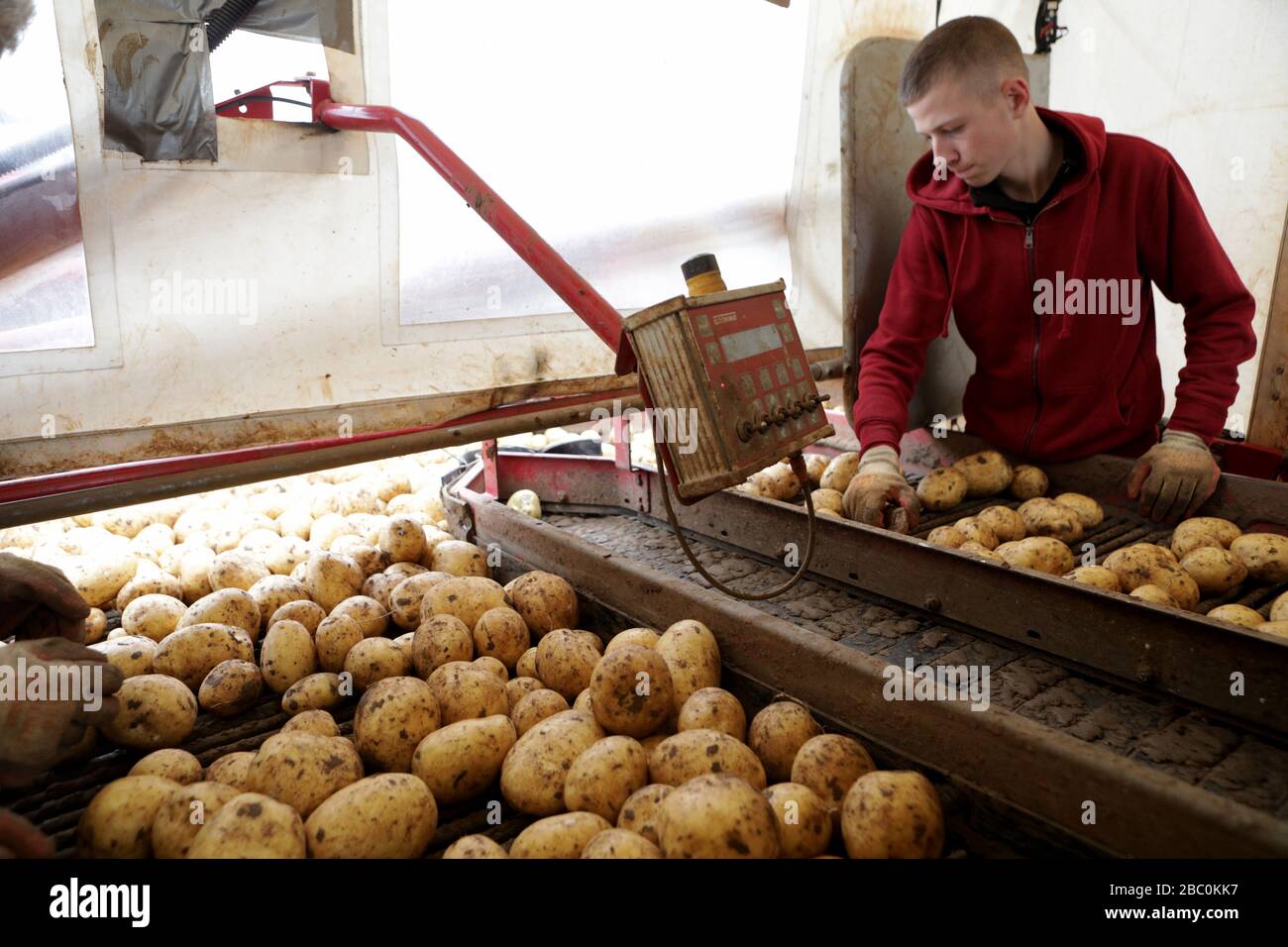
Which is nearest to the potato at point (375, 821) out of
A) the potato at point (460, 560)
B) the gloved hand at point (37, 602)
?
the gloved hand at point (37, 602)

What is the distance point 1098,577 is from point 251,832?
1.96 m

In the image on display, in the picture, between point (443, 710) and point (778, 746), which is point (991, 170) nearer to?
point (778, 746)

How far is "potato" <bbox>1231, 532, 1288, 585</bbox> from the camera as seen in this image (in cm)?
200

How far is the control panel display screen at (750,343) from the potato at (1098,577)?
1059 millimetres

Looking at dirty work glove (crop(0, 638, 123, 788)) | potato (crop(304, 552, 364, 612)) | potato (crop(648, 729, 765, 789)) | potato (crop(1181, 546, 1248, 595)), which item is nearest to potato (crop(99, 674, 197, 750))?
dirty work glove (crop(0, 638, 123, 788))

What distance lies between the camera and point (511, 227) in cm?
183

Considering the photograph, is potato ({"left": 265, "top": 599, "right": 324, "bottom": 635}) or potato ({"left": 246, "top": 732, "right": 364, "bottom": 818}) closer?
potato ({"left": 246, "top": 732, "right": 364, "bottom": 818})

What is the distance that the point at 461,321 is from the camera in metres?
2.94

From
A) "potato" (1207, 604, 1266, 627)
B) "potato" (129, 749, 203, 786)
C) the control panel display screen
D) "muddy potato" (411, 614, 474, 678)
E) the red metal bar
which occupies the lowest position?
"potato" (129, 749, 203, 786)

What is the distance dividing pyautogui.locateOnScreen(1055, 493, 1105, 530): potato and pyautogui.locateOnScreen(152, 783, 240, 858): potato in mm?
2421

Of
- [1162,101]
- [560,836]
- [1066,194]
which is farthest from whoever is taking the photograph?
[1162,101]

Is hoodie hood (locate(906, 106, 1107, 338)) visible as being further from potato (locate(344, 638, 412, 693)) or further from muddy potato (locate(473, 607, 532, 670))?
potato (locate(344, 638, 412, 693))

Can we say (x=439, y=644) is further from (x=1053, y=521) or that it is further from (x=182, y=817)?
(x=1053, y=521)

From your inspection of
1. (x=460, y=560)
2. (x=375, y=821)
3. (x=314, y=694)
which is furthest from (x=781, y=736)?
(x=460, y=560)
